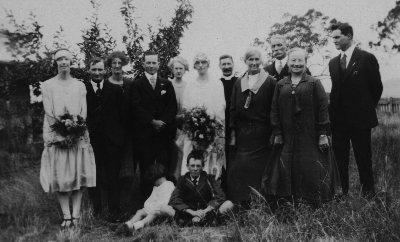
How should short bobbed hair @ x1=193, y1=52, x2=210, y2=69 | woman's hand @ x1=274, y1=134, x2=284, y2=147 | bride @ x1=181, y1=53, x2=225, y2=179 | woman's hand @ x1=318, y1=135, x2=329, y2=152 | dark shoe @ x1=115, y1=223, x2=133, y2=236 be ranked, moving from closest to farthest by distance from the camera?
1. dark shoe @ x1=115, y1=223, x2=133, y2=236
2. woman's hand @ x1=318, y1=135, x2=329, y2=152
3. woman's hand @ x1=274, y1=134, x2=284, y2=147
4. bride @ x1=181, y1=53, x2=225, y2=179
5. short bobbed hair @ x1=193, y1=52, x2=210, y2=69

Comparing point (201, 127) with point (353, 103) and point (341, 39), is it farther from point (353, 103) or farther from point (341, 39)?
point (341, 39)

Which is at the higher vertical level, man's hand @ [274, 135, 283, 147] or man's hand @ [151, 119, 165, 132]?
man's hand @ [151, 119, 165, 132]

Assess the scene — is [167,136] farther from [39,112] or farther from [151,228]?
[39,112]

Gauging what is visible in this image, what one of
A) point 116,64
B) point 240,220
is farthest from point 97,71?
point 240,220

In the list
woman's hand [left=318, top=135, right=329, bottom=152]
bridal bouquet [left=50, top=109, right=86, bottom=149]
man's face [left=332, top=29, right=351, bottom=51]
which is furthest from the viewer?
man's face [left=332, top=29, right=351, bottom=51]

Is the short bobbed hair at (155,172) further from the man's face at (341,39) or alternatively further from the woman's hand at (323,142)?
the man's face at (341,39)

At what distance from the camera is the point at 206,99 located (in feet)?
19.0

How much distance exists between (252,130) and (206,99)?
2.85 ft

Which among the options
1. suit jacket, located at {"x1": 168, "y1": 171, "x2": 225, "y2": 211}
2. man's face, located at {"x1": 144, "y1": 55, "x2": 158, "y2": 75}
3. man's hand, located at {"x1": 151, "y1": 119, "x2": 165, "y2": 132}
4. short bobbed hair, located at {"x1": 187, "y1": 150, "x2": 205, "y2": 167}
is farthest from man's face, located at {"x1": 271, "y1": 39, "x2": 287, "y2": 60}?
suit jacket, located at {"x1": 168, "y1": 171, "x2": 225, "y2": 211}

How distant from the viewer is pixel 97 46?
6621 mm

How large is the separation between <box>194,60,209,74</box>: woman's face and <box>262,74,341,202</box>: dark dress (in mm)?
1350

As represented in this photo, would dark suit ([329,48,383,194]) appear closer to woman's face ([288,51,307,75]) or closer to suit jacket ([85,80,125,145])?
woman's face ([288,51,307,75])

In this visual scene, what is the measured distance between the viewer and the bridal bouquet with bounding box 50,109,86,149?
16.2 feet

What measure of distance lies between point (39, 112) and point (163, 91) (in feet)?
6.96
